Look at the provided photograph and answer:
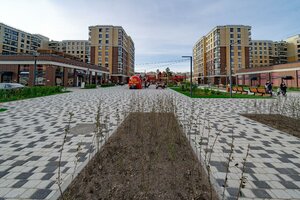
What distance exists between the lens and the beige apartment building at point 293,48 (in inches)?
3388

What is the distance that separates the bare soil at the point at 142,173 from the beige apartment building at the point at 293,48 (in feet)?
370

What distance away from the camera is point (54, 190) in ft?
8.76

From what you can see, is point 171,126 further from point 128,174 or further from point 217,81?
point 217,81

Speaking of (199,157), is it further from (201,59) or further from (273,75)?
(201,59)

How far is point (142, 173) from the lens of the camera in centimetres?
307

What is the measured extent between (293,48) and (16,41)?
13580 centimetres

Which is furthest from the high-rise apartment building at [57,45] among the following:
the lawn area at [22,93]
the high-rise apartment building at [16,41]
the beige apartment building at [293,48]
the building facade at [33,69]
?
the beige apartment building at [293,48]

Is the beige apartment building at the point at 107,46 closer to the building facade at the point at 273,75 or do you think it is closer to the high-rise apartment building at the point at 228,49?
the high-rise apartment building at the point at 228,49

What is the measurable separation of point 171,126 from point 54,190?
3.94 m

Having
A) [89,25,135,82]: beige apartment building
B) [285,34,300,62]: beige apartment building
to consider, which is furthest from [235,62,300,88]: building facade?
[285,34,300,62]: beige apartment building

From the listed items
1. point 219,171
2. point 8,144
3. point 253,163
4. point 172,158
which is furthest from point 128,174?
point 8,144

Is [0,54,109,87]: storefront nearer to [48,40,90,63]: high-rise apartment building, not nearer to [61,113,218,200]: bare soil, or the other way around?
[61,113,218,200]: bare soil

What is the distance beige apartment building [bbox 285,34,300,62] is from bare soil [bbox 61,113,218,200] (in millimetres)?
112813

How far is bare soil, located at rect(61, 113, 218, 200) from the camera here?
254 cm
